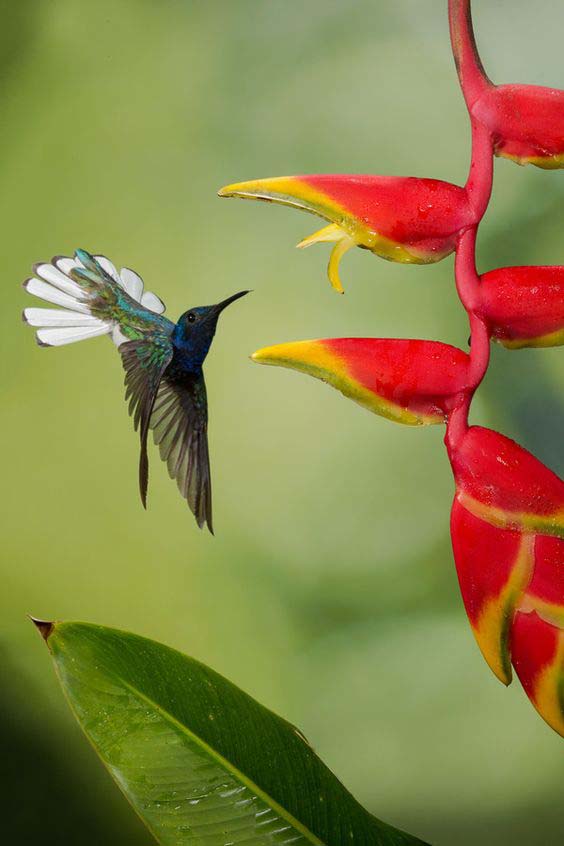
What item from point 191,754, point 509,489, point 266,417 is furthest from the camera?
point 266,417

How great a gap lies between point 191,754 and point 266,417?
0.33 meters

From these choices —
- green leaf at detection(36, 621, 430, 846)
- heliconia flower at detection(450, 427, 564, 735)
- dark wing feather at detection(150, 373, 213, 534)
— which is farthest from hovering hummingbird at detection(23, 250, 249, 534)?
heliconia flower at detection(450, 427, 564, 735)

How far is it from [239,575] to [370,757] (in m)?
0.23

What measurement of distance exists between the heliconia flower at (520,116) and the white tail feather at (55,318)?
1.46ft

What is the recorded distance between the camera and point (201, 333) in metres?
0.86

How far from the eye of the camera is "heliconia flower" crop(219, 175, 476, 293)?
24.7 inches

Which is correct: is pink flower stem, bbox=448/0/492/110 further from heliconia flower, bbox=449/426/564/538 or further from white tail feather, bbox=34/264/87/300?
white tail feather, bbox=34/264/87/300

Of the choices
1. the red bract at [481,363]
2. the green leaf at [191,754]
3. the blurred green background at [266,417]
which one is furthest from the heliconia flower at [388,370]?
the green leaf at [191,754]

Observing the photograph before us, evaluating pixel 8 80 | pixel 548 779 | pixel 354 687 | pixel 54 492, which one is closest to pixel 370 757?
pixel 354 687

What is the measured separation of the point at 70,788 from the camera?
89cm

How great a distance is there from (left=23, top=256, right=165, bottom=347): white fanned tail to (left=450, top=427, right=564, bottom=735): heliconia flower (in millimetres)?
416

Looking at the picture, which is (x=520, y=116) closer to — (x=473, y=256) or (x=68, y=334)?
(x=473, y=256)

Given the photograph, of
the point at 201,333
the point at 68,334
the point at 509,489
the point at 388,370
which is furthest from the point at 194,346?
the point at 509,489

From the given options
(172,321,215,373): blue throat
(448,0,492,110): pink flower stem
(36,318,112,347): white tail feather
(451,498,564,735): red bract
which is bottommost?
(451,498,564,735): red bract
